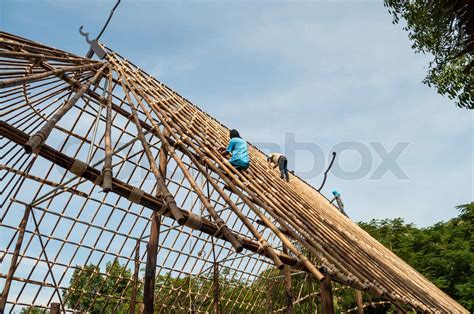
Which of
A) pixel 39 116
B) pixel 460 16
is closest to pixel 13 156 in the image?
pixel 39 116

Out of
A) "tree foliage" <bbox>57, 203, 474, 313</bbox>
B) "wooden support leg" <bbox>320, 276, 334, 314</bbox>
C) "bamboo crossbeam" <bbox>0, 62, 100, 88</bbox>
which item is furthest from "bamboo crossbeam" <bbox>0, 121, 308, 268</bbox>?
"tree foliage" <bbox>57, 203, 474, 313</bbox>

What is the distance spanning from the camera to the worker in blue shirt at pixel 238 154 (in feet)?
19.0

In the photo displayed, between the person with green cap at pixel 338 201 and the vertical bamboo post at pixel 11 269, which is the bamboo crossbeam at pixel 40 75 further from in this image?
the person with green cap at pixel 338 201

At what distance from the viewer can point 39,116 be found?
6844 millimetres

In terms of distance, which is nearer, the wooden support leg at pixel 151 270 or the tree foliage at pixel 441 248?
the wooden support leg at pixel 151 270

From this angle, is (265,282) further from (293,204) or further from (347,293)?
(293,204)

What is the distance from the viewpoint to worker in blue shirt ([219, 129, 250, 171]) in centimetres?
581

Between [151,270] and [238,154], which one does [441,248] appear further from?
[151,270]

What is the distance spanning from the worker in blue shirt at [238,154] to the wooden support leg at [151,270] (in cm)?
126

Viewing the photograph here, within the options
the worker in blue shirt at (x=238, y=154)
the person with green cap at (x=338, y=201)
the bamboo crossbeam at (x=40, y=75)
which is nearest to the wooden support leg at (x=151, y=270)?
the worker in blue shirt at (x=238, y=154)

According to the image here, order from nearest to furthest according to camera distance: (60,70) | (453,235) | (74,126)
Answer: (60,70)
(74,126)
(453,235)

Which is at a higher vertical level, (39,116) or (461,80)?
(461,80)

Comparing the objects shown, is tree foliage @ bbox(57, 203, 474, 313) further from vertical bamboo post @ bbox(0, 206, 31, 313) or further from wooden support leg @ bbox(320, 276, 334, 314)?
wooden support leg @ bbox(320, 276, 334, 314)

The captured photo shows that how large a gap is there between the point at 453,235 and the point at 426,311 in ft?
24.5
